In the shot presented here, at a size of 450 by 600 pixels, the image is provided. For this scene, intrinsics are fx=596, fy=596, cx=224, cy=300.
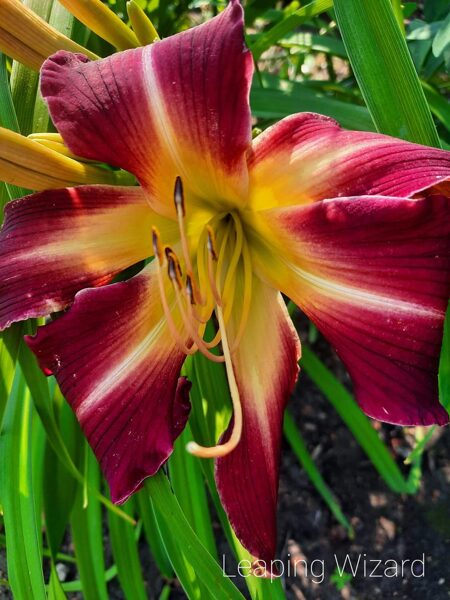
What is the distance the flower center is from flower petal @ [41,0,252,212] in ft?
0.15

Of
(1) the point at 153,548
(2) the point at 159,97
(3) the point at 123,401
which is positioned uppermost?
(2) the point at 159,97

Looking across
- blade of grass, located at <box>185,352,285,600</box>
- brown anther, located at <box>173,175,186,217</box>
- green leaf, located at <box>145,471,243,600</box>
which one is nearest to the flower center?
brown anther, located at <box>173,175,186,217</box>

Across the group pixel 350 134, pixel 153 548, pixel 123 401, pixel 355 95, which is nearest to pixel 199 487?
pixel 153 548

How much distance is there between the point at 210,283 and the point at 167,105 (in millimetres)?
170

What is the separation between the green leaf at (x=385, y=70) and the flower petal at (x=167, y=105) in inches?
6.5

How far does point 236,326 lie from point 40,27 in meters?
0.37

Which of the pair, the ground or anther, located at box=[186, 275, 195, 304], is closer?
anther, located at box=[186, 275, 195, 304]

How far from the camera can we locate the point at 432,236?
49 cm

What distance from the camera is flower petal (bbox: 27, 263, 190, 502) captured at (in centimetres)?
61

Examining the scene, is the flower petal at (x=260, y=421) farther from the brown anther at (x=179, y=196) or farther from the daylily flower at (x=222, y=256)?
the brown anther at (x=179, y=196)

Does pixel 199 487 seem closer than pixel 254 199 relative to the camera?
No

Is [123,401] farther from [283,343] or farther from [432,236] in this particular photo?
[432,236]

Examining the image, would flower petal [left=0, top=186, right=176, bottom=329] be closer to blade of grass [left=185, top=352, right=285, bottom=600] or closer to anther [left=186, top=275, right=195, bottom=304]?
anther [left=186, top=275, right=195, bottom=304]

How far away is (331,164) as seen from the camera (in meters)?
0.53
